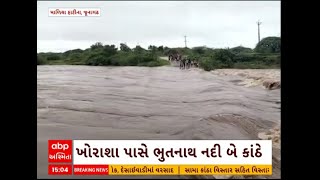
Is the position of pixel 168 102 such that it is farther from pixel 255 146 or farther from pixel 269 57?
pixel 269 57

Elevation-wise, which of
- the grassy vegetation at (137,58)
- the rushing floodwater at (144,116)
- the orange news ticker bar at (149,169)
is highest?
the grassy vegetation at (137,58)

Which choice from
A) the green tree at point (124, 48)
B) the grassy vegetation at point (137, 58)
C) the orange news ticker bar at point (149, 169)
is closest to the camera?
the orange news ticker bar at point (149, 169)

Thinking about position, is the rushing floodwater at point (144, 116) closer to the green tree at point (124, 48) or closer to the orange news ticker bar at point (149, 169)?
the orange news ticker bar at point (149, 169)

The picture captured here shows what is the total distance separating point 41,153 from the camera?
17.3ft

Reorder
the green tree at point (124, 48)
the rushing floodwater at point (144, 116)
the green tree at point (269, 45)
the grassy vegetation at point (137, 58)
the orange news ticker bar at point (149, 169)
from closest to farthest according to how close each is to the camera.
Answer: the orange news ticker bar at point (149, 169), the rushing floodwater at point (144, 116), the grassy vegetation at point (137, 58), the green tree at point (124, 48), the green tree at point (269, 45)
